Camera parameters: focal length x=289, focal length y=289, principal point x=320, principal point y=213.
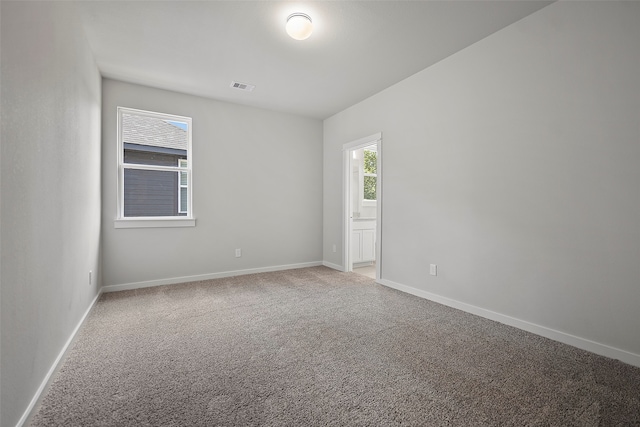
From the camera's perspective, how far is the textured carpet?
1.46 meters

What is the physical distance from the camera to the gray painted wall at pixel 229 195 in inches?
146

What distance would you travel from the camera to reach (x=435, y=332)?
245 centimetres

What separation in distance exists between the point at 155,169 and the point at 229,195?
1042mm

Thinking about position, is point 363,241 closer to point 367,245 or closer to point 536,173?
point 367,245

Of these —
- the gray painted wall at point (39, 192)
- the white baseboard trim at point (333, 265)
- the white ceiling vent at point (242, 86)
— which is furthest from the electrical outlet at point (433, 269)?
the gray painted wall at point (39, 192)

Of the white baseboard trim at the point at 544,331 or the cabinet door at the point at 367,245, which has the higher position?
the cabinet door at the point at 367,245

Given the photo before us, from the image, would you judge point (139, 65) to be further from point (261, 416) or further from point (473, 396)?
point (473, 396)

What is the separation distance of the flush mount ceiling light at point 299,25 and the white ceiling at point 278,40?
0.17 feet

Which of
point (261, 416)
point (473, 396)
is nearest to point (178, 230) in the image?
point (261, 416)

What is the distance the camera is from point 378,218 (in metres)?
4.02

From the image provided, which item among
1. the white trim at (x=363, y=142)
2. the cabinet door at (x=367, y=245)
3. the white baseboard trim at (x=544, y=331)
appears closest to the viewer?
the white baseboard trim at (x=544, y=331)

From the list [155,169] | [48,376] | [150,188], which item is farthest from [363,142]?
[48,376]

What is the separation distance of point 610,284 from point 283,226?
3954 millimetres

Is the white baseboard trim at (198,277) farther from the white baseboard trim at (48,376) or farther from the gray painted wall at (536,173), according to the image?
the gray painted wall at (536,173)
